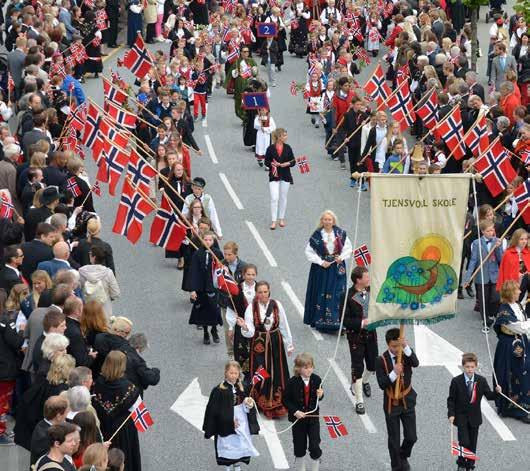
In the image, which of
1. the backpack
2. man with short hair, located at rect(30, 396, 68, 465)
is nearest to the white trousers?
the backpack

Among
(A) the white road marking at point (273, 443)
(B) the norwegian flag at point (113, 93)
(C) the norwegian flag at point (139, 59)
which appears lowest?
(A) the white road marking at point (273, 443)

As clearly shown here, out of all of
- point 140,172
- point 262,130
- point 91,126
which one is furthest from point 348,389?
point 262,130

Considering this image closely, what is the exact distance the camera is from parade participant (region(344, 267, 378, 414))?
1609 centimetres

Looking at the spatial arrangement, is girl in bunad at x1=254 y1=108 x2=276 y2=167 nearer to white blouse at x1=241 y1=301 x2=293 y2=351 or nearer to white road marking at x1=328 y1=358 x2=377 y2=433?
white road marking at x1=328 y1=358 x2=377 y2=433

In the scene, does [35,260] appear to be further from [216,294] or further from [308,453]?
[308,453]

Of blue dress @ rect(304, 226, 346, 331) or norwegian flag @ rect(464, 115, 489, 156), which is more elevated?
norwegian flag @ rect(464, 115, 489, 156)

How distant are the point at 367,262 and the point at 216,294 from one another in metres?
1.99

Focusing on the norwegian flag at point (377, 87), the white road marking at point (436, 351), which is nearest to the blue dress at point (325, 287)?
the white road marking at point (436, 351)

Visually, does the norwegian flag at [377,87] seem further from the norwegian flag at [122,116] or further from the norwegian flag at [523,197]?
the norwegian flag at [523,197]

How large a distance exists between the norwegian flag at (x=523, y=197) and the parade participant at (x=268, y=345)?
5.17 metres

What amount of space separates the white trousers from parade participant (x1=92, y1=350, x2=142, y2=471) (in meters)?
9.56

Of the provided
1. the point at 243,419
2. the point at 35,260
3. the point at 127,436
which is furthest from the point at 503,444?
the point at 35,260

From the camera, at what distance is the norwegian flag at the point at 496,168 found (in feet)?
67.3

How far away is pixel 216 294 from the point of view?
17.9 metres
